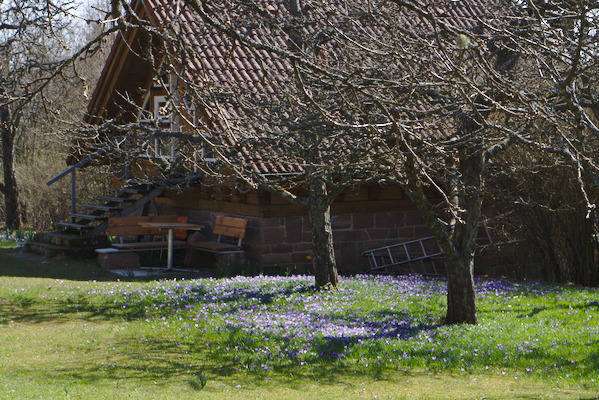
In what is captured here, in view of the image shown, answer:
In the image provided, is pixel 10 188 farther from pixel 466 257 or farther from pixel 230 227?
pixel 466 257

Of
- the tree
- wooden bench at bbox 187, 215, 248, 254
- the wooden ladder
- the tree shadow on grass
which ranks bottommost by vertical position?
the tree shadow on grass

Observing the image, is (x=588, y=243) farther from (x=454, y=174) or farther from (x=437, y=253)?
(x=454, y=174)

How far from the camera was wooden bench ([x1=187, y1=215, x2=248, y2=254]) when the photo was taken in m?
15.6

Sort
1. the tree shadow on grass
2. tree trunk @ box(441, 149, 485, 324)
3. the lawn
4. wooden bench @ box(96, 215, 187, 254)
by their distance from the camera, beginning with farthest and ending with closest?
1. wooden bench @ box(96, 215, 187, 254)
2. the tree shadow on grass
3. tree trunk @ box(441, 149, 485, 324)
4. the lawn

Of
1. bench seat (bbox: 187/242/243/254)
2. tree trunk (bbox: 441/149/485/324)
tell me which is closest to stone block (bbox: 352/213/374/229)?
bench seat (bbox: 187/242/243/254)

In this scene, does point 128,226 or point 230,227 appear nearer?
point 230,227

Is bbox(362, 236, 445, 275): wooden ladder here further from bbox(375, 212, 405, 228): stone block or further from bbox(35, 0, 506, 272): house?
bbox(375, 212, 405, 228): stone block

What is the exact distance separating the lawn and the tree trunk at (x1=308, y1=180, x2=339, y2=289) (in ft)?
1.06

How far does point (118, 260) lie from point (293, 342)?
8.13m

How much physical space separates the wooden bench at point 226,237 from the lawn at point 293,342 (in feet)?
8.06

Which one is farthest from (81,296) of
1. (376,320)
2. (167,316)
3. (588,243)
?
Result: (588,243)

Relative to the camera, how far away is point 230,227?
1595 cm

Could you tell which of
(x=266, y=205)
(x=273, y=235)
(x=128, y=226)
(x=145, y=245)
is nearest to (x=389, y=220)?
(x=273, y=235)

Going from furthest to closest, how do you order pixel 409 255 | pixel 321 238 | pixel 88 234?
1. pixel 88 234
2. pixel 409 255
3. pixel 321 238
